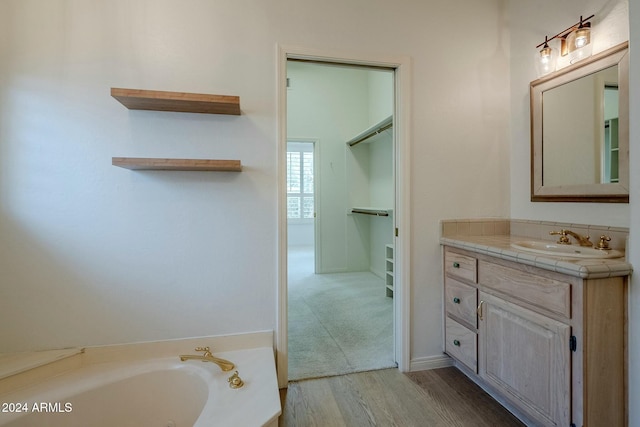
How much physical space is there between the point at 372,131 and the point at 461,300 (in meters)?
2.68

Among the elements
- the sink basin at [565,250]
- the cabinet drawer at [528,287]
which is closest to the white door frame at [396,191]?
the cabinet drawer at [528,287]

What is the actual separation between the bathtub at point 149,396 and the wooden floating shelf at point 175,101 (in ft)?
4.77

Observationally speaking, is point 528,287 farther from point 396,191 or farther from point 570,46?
point 570,46

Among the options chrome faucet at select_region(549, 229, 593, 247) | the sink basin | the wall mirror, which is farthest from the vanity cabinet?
the wall mirror

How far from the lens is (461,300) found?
1882mm

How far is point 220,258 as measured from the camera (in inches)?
70.6

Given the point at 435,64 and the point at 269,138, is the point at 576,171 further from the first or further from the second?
the point at 269,138

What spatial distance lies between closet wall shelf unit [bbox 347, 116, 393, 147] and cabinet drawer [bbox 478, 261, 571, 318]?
7.41ft

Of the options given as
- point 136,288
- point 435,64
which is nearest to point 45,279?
point 136,288

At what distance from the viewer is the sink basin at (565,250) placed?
1.38 metres

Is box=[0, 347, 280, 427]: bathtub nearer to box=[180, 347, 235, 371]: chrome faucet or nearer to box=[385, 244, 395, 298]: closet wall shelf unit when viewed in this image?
box=[180, 347, 235, 371]: chrome faucet

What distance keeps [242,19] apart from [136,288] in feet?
5.73

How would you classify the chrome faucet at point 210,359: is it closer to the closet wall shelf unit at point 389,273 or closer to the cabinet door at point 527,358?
the cabinet door at point 527,358

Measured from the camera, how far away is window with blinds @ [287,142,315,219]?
7.59 m
